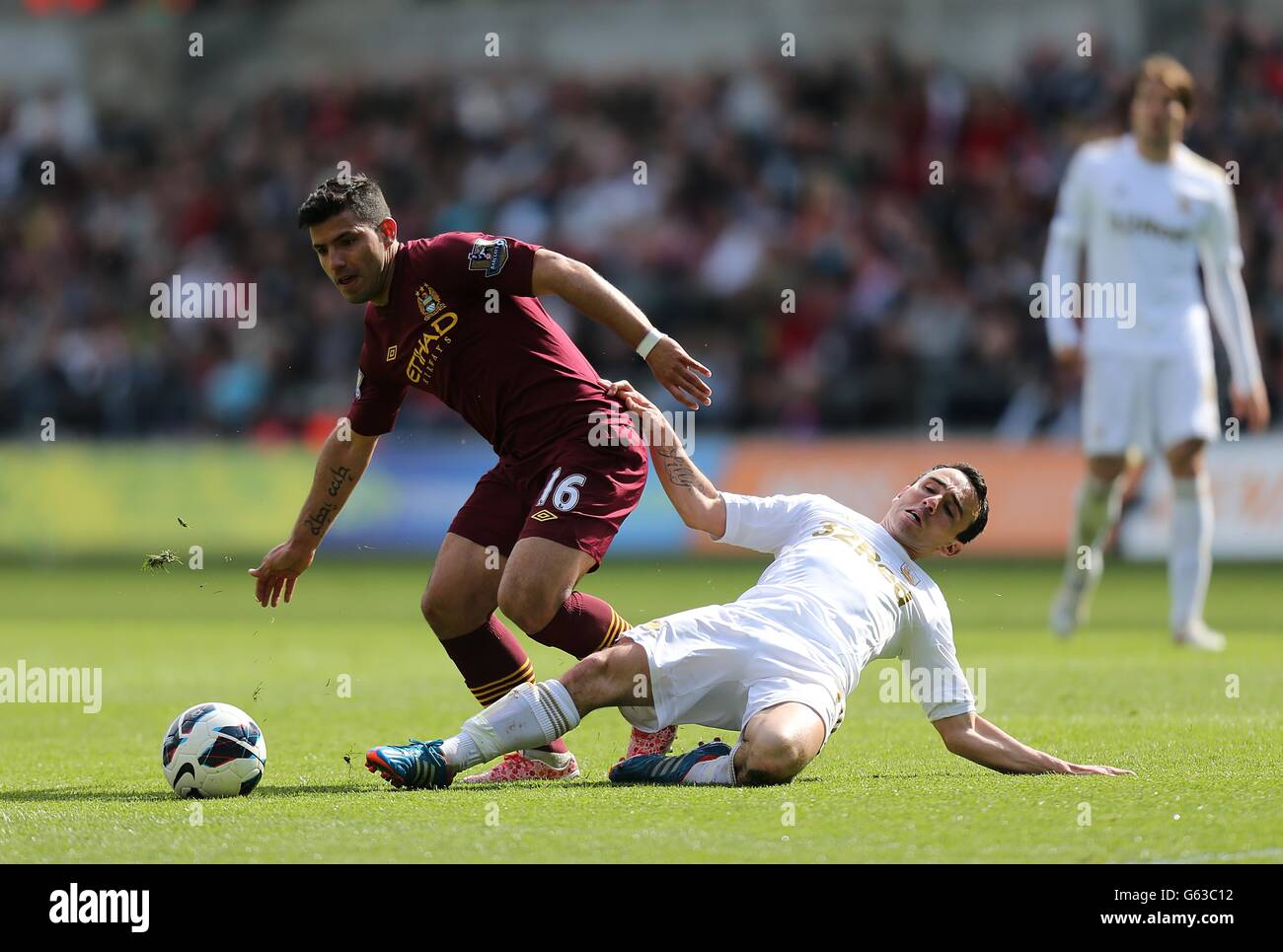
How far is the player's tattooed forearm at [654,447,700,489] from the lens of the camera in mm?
6023

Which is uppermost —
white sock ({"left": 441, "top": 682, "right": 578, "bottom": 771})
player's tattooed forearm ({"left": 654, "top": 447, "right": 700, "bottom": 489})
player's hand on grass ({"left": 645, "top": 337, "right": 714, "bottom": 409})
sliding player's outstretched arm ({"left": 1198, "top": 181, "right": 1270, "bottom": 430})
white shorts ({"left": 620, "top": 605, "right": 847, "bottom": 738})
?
sliding player's outstretched arm ({"left": 1198, "top": 181, "right": 1270, "bottom": 430})

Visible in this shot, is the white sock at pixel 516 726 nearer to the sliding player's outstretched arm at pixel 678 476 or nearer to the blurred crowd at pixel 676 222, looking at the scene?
the sliding player's outstretched arm at pixel 678 476

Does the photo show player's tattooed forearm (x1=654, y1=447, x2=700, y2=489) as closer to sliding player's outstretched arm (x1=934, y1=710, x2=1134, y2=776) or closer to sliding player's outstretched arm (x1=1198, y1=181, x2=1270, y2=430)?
sliding player's outstretched arm (x1=934, y1=710, x2=1134, y2=776)

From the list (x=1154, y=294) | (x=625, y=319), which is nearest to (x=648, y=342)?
(x=625, y=319)

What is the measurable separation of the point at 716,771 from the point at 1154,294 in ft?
19.8

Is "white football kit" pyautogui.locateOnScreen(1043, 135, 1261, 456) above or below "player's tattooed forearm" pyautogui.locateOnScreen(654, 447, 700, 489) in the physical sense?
above

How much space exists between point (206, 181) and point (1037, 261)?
422 inches

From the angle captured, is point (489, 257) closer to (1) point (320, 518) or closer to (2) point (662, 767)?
(1) point (320, 518)

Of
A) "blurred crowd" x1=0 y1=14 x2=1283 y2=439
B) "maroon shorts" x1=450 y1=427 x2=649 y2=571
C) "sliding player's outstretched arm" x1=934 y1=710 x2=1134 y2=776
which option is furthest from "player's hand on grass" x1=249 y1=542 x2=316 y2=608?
"blurred crowd" x1=0 y1=14 x2=1283 y2=439

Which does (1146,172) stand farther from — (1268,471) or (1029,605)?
(1268,471)

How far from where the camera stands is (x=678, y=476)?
19.8 feet

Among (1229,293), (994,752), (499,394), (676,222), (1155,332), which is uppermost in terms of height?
(676,222)

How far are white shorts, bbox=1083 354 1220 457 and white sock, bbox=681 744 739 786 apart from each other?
18.1ft
